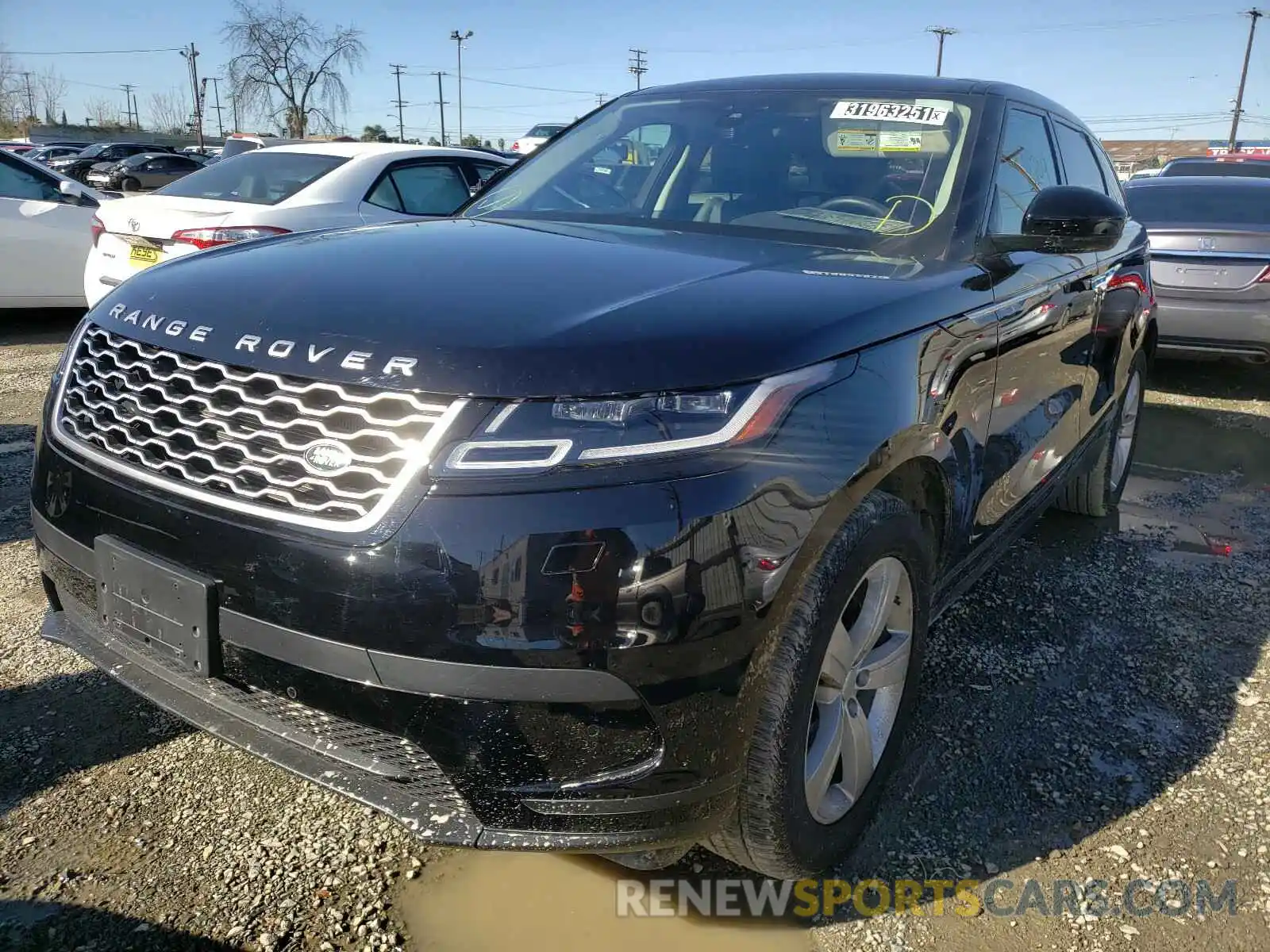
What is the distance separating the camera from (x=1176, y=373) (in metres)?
7.97

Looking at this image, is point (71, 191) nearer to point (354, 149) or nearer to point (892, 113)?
point (354, 149)

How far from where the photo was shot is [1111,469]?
4457mm

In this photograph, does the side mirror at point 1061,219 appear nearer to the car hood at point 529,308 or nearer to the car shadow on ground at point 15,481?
the car hood at point 529,308

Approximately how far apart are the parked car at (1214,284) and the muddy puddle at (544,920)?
576cm

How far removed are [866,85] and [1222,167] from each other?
12.9 metres

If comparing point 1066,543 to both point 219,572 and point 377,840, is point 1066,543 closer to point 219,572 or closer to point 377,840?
point 377,840

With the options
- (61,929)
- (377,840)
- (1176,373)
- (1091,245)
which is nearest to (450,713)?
(377,840)

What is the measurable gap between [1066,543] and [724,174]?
A: 2.35 m

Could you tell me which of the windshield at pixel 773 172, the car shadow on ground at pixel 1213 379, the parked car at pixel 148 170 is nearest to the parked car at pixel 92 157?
the parked car at pixel 148 170

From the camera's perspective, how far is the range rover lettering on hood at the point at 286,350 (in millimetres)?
1646

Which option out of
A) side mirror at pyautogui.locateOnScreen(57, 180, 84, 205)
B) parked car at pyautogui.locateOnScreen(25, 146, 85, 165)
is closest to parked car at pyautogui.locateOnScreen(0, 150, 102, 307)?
side mirror at pyautogui.locateOnScreen(57, 180, 84, 205)

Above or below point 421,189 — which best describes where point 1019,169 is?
above

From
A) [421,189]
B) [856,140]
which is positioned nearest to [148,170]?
[421,189]

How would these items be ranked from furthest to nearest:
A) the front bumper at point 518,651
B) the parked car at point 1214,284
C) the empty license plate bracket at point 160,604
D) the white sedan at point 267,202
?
the parked car at point 1214,284, the white sedan at point 267,202, the empty license plate bracket at point 160,604, the front bumper at point 518,651
